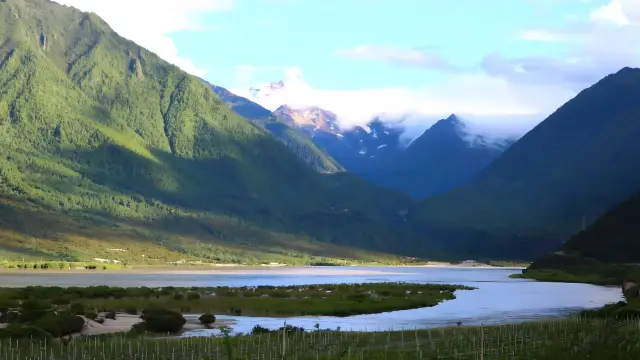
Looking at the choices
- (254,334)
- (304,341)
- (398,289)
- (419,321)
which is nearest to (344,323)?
(419,321)

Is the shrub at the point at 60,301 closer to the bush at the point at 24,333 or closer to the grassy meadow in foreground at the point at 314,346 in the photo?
the bush at the point at 24,333

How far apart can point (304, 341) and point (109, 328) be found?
2066 cm

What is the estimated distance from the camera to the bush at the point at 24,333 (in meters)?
63.6

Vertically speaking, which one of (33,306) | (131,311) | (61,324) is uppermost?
(33,306)

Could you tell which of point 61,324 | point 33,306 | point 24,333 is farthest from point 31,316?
point 24,333

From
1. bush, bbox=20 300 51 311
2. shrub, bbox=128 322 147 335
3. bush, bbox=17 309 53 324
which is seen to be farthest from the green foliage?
bush, bbox=20 300 51 311

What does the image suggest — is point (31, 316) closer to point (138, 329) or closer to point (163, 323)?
point (138, 329)

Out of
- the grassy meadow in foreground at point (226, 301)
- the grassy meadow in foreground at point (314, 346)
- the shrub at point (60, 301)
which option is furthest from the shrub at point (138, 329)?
the shrub at point (60, 301)

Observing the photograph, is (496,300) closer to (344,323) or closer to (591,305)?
(591,305)

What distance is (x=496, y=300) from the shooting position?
13525cm

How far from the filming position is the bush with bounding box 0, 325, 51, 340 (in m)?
63.6

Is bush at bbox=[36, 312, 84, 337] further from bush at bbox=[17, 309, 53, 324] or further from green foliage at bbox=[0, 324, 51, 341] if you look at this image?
bush at bbox=[17, 309, 53, 324]

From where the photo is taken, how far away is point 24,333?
64.1 m

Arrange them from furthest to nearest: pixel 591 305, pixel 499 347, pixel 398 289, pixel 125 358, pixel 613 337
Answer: pixel 398 289 < pixel 591 305 < pixel 499 347 < pixel 125 358 < pixel 613 337
